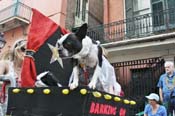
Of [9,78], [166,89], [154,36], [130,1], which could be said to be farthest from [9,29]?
[9,78]

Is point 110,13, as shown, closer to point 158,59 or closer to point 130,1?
point 130,1

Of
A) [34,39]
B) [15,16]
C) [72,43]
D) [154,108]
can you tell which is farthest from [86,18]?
[72,43]

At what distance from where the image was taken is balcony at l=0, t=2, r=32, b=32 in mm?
10664

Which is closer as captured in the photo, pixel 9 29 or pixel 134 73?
pixel 134 73

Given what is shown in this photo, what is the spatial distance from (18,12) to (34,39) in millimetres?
7676

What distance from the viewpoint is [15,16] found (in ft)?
34.6

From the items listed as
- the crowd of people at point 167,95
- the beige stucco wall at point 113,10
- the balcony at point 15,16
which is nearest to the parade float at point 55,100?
the crowd of people at point 167,95

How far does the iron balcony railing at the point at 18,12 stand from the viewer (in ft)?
35.1

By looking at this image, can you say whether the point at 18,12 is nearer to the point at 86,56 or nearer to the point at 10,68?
the point at 10,68

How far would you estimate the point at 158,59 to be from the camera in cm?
850

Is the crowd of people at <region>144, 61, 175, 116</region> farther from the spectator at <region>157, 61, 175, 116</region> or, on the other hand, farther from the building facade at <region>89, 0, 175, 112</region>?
the building facade at <region>89, 0, 175, 112</region>

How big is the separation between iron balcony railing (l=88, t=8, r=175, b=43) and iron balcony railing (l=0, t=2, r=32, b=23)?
104 inches

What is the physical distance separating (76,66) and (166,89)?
9.49 ft

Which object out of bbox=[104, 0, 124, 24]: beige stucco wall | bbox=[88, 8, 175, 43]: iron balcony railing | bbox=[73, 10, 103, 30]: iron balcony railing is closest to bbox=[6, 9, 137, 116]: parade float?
bbox=[88, 8, 175, 43]: iron balcony railing
